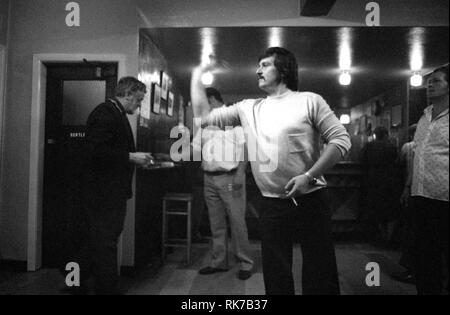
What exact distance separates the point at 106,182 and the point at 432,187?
177cm

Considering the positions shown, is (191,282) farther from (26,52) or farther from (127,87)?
(26,52)

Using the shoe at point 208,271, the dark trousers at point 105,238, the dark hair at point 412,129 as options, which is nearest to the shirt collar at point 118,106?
the dark trousers at point 105,238

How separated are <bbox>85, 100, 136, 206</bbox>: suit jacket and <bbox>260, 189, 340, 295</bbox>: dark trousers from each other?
37.0 inches

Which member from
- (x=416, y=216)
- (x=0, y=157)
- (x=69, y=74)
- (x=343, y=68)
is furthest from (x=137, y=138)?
(x=343, y=68)

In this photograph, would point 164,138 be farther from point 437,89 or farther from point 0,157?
point 437,89

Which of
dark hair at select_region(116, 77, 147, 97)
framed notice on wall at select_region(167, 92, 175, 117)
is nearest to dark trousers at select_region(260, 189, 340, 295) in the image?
dark hair at select_region(116, 77, 147, 97)

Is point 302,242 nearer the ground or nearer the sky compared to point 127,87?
nearer the ground

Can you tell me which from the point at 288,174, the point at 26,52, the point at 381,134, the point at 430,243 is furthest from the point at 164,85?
the point at 430,243

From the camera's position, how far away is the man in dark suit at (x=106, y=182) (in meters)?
1.83

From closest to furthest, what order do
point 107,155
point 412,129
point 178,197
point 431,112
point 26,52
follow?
point 431,112
point 107,155
point 412,129
point 26,52
point 178,197

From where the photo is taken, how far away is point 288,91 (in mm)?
1422

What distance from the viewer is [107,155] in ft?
5.97

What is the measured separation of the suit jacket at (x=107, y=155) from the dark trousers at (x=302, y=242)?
0.94 m

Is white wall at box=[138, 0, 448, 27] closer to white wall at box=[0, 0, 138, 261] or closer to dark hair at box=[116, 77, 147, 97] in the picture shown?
white wall at box=[0, 0, 138, 261]
